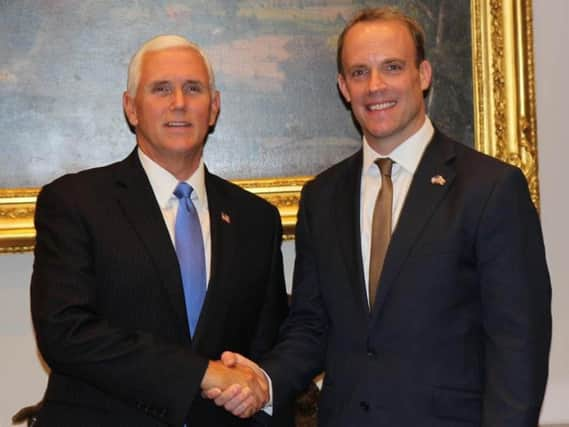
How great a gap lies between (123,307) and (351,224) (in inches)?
28.9

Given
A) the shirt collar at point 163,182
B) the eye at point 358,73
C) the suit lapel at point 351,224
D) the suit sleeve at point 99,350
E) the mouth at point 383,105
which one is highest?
the eye at point 358,73

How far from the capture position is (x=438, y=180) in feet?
9.16

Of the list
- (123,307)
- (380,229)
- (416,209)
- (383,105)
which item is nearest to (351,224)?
(380,229)

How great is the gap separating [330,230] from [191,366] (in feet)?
1.98

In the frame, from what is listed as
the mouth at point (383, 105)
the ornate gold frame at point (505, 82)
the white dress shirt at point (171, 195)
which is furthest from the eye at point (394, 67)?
the ornate gold frame at point (505, 82)

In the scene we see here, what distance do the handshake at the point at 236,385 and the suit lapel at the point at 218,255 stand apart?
12 centimetres

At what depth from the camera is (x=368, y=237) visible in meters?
2.87

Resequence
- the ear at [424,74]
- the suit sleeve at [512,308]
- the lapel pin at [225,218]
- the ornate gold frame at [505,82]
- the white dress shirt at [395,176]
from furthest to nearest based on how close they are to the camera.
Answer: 1. the ornate gold frame at [505,82]
2. the lapel pin at [225,218]
3. the ear at [424,74]
4. the white dress shirt at [395,176]
5. the suit sleeve at [512,308]

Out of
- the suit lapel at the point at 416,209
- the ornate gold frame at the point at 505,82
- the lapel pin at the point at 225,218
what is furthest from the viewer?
the ornate gold frame at the point at 505,82

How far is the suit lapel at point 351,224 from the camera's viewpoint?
2.81 meters

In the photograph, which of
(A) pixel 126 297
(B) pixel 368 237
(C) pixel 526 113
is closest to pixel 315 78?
(C) pixel 526 113

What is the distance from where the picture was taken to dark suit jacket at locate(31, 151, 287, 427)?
2760mm

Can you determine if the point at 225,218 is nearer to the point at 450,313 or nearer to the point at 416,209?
the point at 416,209

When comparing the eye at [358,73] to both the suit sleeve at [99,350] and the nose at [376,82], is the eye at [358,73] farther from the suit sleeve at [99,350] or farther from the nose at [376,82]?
the suit sleeve at [99,350]
